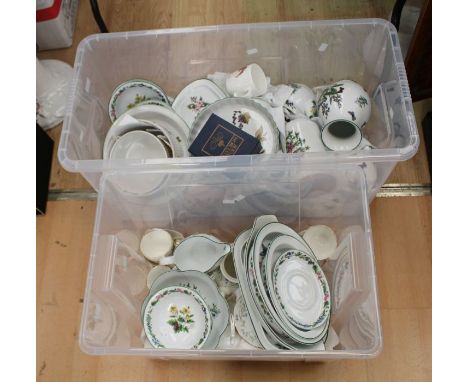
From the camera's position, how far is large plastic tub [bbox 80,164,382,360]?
0.72 metres

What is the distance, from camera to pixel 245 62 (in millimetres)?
980

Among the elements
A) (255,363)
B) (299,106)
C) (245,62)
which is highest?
(245,62)

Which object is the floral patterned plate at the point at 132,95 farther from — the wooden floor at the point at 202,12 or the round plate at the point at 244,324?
the round plate at the point at 244,324

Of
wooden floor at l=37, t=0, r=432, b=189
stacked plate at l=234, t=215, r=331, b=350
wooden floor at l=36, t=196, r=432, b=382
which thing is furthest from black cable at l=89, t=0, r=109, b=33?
stacked plate at l=234, t=215, r=331, b=350

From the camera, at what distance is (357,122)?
866mm

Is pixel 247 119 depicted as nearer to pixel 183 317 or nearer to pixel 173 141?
pixel 173 141

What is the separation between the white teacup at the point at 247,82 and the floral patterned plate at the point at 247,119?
0.02m

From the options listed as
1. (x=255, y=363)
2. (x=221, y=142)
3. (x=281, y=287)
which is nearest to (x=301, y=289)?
(x=281, y=287)

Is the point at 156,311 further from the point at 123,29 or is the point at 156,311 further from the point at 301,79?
the point at 123,29

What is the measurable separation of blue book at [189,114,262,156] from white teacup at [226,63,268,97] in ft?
0.36

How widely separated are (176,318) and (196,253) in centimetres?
13

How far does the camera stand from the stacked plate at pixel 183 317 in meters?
0.75

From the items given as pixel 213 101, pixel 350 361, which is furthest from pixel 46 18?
pixel 350 361

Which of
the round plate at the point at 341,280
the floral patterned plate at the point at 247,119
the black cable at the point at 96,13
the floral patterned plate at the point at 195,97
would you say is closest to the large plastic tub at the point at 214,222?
the round plate at the point at 341,280
